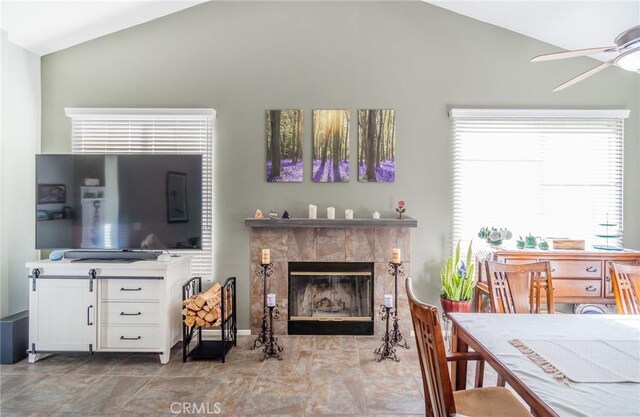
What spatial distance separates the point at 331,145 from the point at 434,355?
2.70m

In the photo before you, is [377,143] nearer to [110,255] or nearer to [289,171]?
[289,171]

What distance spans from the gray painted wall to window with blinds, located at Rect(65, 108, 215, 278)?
11 centimetres

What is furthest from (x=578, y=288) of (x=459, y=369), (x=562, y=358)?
(x=562, y=358)

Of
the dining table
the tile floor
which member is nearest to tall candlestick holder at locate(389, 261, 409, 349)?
the tile floor

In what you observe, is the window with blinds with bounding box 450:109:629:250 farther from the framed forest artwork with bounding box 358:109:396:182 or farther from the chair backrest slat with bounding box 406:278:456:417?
the chair backrest slat with bounding box 406:278:456:417

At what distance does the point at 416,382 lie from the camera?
8.76 feet

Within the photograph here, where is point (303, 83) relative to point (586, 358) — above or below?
above

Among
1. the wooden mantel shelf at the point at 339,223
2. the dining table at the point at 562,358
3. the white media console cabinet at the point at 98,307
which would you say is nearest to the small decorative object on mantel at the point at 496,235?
the wooden mantel shelf at the point at 339,223

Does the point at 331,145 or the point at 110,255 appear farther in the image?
the point at 331,145

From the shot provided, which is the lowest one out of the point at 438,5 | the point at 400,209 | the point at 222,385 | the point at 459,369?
the point at 222,385

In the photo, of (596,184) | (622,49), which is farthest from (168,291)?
(596,184)

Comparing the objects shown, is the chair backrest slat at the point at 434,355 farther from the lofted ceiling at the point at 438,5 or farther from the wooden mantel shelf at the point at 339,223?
the lofted ceiling at the point at 438,5

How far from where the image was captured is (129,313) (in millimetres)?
2979

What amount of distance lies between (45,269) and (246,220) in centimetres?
175
